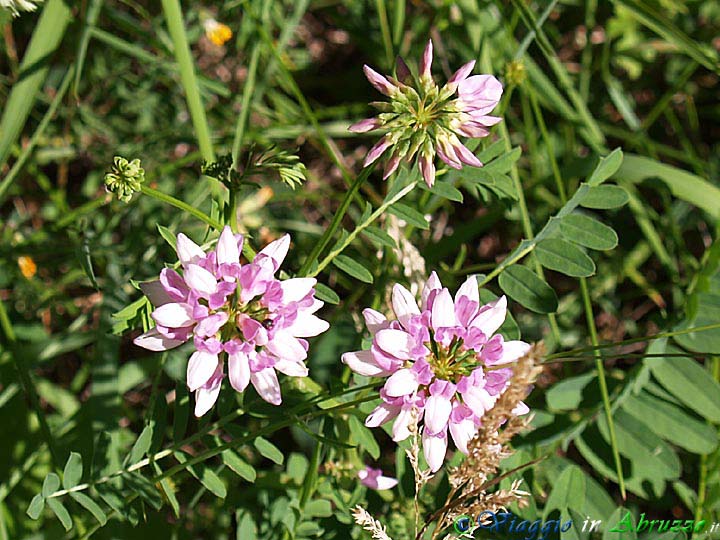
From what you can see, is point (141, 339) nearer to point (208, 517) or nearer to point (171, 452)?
point (171, 452)

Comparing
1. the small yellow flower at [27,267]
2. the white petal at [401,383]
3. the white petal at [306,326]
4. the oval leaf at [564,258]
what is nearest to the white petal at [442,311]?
the white petal at [401,383]

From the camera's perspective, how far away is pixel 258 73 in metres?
3.05

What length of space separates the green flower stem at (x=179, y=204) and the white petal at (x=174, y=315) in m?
0.22

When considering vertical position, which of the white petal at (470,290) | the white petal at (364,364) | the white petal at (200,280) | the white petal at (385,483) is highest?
the white petal at (200,280)

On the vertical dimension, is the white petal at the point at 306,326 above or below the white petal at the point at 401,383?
above

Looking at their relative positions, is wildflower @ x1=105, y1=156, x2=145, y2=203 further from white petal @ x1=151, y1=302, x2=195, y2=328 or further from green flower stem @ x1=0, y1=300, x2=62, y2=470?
green flower stem @ x1=0, y1=300, x2=62, y2=470

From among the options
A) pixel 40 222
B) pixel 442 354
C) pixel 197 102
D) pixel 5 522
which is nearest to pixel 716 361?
pixel 442 354

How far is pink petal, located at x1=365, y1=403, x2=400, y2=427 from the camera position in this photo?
1.60 meters

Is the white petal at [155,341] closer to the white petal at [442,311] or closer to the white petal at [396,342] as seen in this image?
the white petal at [396,342]

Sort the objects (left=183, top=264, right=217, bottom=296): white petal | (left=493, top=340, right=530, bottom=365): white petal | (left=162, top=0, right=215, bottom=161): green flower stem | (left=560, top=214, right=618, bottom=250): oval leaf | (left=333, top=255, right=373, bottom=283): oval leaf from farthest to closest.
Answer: (left=162, top=0, right=215, bottom=161): green flower stem → (left=560, top=214, right=618, bottom=250): oval leaf → (left=333, top=255, right=373, bottom=283): oval leaf → (left=493, top=340, right=530, bottom=365): white petal → (left=183, top=264, right=217, bottom=296): white petal

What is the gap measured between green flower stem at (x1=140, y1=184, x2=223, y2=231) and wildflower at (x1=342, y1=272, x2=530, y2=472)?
415 mm

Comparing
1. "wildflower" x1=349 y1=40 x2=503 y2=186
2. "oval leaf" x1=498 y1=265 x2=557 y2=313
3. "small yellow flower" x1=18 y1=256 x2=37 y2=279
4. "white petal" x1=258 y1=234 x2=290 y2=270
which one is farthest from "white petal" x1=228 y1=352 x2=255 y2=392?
"small yellow flower" x1=18 y1=256 x2=37 y2=279

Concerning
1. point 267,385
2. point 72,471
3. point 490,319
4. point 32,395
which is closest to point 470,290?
point 490,319

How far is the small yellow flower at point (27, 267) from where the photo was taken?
2646 millimetres
